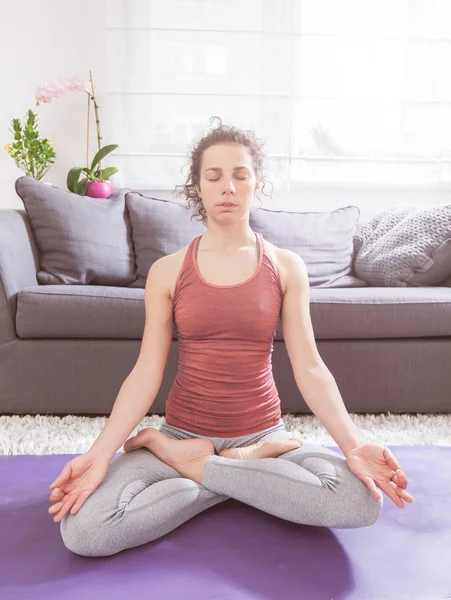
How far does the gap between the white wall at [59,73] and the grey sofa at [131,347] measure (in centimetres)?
120

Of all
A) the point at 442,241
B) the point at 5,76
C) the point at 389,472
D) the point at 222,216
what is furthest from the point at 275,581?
the point at 5,76

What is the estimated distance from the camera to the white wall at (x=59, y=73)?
323 cm

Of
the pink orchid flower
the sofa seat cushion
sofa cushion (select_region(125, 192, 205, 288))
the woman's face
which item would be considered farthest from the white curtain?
the woman's face

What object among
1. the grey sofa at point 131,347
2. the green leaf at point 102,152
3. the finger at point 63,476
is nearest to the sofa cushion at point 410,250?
the grey sofa at point 131,347

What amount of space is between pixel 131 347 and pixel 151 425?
269 mm

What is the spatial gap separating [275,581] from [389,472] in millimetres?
273

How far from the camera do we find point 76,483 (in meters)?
1.16

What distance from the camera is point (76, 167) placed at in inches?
125

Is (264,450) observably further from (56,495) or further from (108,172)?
(108,172)

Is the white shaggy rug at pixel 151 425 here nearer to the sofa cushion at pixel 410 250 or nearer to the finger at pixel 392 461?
the sofa cushion at pixel 410 250

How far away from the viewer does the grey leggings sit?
3.60ft

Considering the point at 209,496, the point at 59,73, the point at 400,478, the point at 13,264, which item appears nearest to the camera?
the point at 400,478

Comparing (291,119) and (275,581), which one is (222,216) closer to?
(275,581)

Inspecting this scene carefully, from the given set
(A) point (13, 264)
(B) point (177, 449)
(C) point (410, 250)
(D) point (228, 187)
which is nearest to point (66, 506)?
(B) point (177, 449)
